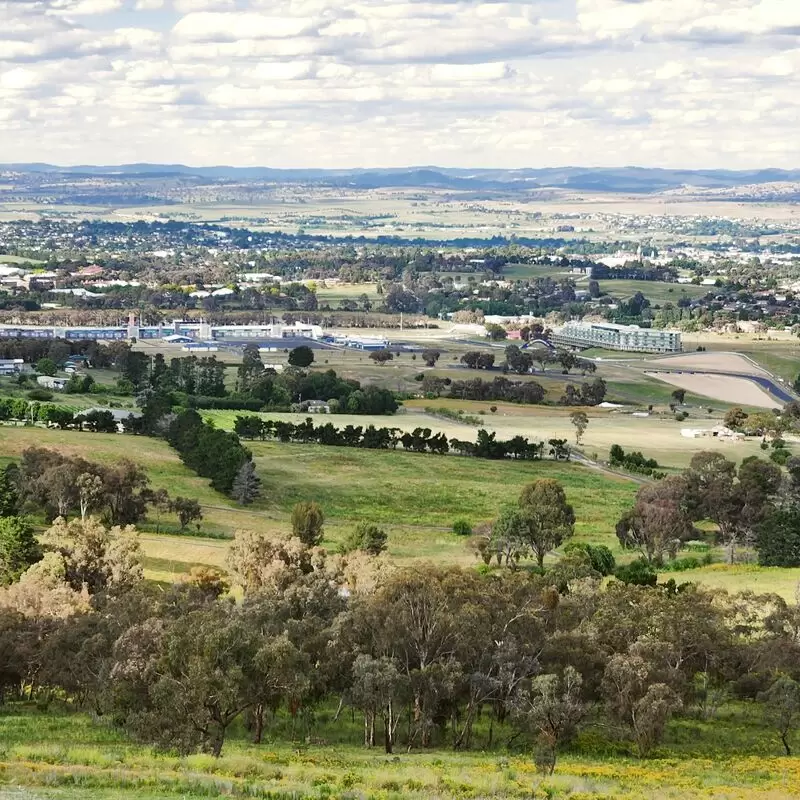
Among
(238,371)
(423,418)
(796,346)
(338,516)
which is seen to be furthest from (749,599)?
(796,346)

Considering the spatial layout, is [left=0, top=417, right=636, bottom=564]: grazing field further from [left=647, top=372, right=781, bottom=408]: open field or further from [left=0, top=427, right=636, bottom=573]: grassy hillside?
A: [left=647, top=372, right=781, bottom=408]: open field

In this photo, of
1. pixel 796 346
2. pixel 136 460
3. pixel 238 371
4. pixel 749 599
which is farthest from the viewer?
pixel 796 346

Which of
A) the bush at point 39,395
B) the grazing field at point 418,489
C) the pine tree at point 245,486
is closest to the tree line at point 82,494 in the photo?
the pine tree at point 245,486

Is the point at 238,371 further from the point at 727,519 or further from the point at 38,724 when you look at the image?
the point at 38,724

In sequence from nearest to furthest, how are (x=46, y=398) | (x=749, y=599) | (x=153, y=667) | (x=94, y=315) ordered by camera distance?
1. (x=153, y=667)
2. (x=749, y=599)
3. (x=46, y=398)
4. (x=94, y=315)

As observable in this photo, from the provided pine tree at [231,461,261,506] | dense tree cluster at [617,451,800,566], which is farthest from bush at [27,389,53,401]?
dense tree cluster at [617,451,800,566]

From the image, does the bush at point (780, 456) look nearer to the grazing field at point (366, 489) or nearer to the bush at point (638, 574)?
the grazing field at point (366, 489)

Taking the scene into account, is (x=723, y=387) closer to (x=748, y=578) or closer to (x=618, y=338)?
(x=618, y=338)
